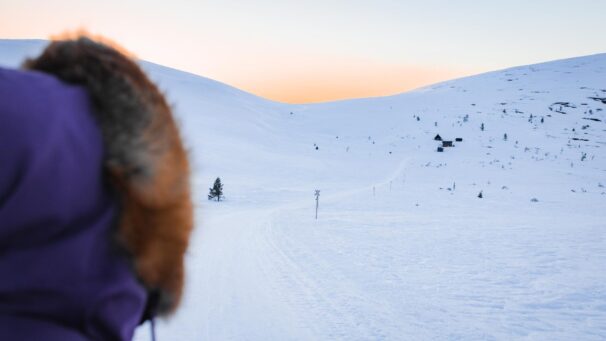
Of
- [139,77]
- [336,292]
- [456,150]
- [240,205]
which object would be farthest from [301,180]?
[139,77]

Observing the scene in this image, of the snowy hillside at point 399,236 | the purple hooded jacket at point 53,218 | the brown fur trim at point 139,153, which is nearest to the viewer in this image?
the purple hooded jacket at point 53,218

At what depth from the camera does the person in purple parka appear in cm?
75

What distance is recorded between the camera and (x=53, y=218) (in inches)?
30.3

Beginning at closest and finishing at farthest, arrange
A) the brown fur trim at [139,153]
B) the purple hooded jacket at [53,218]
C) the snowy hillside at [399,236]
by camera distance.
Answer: the purple hooded jacket at [53,218], the brown fur trim at [139,153], the snowy hillside at [399,236]

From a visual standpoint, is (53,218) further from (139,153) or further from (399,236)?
(399,236)

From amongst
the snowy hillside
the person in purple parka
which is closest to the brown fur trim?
the person in purple parka

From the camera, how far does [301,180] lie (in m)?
25.6

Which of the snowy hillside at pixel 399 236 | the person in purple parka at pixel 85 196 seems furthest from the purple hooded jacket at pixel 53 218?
A: the snowy hillside at pixel 399 236

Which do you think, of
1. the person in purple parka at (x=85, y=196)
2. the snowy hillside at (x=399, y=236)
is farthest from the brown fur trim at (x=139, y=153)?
the snowy hillside at (x=399, y=236)

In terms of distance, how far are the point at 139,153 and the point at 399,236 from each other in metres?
9.92

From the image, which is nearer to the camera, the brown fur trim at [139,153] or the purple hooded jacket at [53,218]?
the purple hooded jacket at [53,218]

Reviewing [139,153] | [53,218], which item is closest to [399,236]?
[139,153]

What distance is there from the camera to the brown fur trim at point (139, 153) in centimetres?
89

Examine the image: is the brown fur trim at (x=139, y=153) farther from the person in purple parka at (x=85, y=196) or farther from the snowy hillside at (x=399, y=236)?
the snowy hillside at (x=399, y=236)
